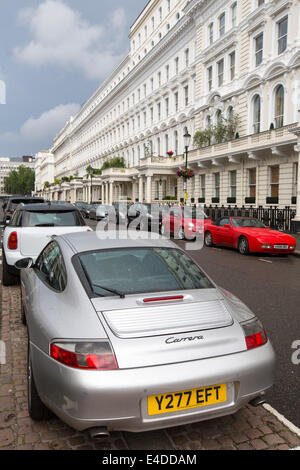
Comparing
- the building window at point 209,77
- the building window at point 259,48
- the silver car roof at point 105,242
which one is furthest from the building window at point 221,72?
the silver car roof at point 105,242

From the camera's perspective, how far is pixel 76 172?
341 feet

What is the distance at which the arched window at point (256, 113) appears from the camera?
94.5 feet

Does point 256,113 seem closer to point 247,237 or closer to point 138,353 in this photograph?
point 247,237

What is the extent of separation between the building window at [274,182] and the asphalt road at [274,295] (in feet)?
43.0

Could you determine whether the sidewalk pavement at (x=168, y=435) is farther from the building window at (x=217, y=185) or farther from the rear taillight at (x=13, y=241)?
the building window at (x=217, y=185)

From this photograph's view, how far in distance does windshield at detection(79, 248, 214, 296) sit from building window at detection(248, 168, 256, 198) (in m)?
26.0

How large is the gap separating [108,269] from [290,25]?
26.4m

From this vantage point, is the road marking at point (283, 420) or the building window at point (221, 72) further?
the building window at point (221, 72)

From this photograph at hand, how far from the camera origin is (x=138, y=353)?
8.34ft

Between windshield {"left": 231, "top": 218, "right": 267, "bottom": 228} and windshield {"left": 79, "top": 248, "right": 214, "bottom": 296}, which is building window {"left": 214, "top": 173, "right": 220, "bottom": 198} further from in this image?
windshield {"left": 79, "top": 248, "right": 214, "bottom": 296}

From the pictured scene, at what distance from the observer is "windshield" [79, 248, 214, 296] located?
3299 millimetres

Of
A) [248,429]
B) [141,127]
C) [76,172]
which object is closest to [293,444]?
[248,429]

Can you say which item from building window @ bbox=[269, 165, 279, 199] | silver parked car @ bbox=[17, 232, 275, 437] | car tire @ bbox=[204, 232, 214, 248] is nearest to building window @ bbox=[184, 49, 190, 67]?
building window @ bbox=[269, 165, 279, 199]
